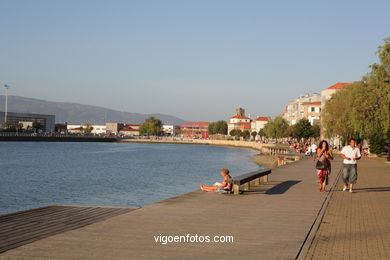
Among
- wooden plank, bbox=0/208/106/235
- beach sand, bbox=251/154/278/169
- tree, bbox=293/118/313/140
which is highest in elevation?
tree, bbox=293/118/313/140

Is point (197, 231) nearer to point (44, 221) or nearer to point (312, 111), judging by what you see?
point (44, 221)

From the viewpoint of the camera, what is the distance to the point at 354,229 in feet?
35.3

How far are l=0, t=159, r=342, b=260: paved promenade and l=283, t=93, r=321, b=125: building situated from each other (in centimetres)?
14279

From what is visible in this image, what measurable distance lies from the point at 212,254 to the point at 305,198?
8972 mm

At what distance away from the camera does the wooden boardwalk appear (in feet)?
31.2

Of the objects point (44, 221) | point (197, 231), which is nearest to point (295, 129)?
point (44, 221)

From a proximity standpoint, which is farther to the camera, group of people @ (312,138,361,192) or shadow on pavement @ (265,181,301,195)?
group of people @ (312,138,361,192)

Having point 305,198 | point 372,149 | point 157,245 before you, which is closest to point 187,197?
point 305,198

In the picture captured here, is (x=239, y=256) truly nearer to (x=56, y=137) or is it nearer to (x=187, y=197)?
(x=187, y=197)

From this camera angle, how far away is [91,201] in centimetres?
2842

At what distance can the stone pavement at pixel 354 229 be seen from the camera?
8.45 metres

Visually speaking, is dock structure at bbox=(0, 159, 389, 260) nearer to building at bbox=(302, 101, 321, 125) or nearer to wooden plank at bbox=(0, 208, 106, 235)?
wooden plank at bbox=(0, 208, 106, 235)

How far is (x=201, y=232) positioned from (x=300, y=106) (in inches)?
6076

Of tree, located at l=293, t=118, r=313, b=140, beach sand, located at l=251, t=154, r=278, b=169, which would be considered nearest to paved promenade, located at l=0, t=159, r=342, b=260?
beach sand, located at l=251, t=154, r=278, b=169
